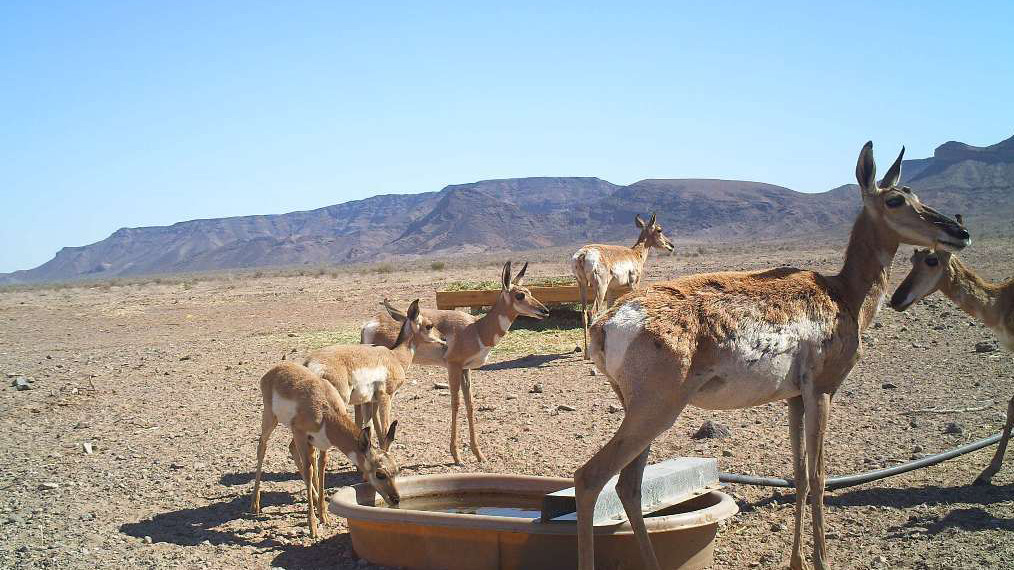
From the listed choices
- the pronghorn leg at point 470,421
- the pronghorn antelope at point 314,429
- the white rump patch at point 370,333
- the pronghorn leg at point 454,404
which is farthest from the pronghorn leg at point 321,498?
the white rump patch at point 370,333

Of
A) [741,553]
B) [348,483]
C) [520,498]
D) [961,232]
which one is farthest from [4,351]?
[961,232]

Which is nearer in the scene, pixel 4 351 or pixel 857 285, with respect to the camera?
pixel 857 285

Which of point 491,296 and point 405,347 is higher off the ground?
point 491,296

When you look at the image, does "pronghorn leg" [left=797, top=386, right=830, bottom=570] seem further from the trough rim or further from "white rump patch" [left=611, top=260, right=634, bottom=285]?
"white rump patch" [left=611, top=260, right=634, bottom=285]

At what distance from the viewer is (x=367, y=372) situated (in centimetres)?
963

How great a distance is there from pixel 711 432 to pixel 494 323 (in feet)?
10.9

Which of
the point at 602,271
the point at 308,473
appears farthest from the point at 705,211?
the point at 308,473

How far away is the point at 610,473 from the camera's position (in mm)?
5500

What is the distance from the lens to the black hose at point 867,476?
786cm

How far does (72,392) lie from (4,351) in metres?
10.2

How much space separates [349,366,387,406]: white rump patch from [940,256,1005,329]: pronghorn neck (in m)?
6.41

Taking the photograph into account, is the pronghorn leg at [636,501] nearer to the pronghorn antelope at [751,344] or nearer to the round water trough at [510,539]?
the pronghorn antelope at [751,344]

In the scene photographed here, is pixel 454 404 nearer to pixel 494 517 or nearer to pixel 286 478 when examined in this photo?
pixel 286 478

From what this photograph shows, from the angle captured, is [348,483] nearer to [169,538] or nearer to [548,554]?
[169,538]
